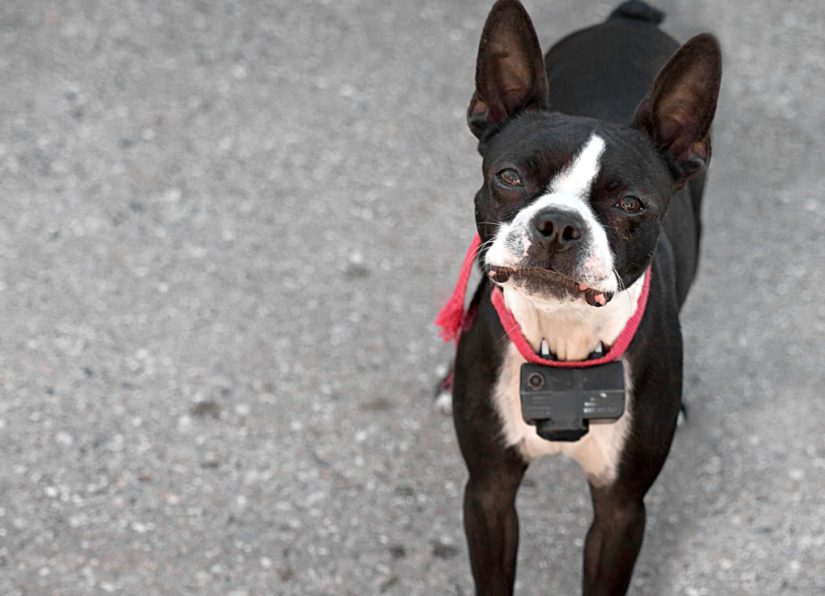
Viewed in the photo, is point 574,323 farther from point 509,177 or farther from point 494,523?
Result: point 494,523

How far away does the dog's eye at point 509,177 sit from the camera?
3.03m

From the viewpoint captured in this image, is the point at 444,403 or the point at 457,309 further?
the point at 444,403

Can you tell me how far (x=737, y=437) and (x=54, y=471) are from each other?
2.35 m

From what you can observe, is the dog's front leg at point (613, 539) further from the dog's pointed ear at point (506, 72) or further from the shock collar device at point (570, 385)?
the dog's pointed ear at point (506, 72)

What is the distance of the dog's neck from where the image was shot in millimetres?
3193

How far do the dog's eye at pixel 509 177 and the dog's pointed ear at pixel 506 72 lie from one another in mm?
306

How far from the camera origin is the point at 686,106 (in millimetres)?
3211

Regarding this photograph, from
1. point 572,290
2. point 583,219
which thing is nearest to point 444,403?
point 572,290

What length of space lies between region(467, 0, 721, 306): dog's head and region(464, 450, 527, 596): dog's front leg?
67 centimetres

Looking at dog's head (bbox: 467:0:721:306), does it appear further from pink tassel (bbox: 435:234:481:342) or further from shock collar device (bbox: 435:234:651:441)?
pink tassel (bbox: 435:234:481:342)

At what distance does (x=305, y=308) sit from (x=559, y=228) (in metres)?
2.21

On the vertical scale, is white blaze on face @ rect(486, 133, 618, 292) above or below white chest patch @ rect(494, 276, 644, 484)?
above

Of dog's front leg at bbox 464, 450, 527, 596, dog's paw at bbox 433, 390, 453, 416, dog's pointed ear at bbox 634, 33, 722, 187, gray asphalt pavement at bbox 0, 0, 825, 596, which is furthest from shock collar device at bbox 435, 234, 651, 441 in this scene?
dog's paw at bbox 433, 390, 453, 416

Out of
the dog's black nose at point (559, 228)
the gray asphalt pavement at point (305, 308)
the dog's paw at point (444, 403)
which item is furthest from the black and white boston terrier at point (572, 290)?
the dog's paw at point (444, 403)
